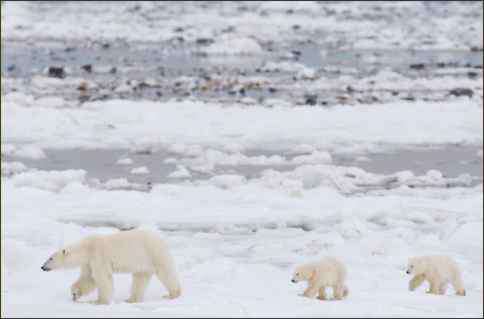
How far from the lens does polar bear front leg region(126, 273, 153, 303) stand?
6230 millimetres

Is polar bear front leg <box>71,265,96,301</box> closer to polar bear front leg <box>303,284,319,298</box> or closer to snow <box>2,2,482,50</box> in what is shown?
polar bear front leg <box>303,284,319,298</box>

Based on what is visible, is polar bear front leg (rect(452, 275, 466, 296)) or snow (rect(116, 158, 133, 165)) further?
snow (rect(116, 158, 133, 165))

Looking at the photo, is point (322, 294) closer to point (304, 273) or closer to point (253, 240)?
point (304, 273)

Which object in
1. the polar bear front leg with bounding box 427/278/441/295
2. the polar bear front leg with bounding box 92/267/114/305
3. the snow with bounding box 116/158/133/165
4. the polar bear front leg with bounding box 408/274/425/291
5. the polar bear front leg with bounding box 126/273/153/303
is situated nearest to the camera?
the polar bear front leg with bounding box 92/267/114/305

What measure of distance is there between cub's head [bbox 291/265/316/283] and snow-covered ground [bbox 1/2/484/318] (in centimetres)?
26

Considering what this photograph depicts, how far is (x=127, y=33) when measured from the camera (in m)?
39.6

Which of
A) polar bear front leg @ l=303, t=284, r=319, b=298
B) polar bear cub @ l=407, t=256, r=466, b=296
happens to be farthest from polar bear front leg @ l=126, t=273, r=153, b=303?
polar bear cub @ l=407, t=256, r=466, b=296

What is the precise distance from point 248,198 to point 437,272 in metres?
3.99

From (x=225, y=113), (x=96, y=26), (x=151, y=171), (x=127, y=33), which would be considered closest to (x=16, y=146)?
(x=151, y=171)

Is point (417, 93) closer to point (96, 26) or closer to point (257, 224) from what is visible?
point (257, 224)

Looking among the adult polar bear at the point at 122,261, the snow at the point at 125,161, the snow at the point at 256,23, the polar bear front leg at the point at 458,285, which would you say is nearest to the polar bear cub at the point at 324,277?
the polar bear front leg at the point at 458,285

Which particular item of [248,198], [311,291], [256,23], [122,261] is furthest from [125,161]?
A: [256,23]

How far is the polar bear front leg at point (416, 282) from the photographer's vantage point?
7.39 metres

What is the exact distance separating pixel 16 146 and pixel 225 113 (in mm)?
4313
